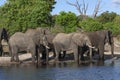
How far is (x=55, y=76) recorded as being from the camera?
2542 cm

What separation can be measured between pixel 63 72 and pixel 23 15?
20802 millimetres

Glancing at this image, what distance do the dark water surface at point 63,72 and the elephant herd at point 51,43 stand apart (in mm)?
1748

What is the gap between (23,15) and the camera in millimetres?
47312

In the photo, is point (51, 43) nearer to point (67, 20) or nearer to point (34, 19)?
point (34, 19)

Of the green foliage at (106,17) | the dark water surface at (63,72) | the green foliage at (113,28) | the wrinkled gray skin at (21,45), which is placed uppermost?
the green foliage at (106,17)

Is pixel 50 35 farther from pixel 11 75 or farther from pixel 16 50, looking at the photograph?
pixel 11 75

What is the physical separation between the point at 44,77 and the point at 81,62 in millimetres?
9012

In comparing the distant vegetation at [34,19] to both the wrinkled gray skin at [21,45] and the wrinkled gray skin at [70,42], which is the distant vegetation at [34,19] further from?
the wrinkled gray skin at [21,45]

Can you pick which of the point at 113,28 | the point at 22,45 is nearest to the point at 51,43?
the point at 22,45

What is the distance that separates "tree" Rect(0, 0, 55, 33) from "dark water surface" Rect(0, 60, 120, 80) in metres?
14.4

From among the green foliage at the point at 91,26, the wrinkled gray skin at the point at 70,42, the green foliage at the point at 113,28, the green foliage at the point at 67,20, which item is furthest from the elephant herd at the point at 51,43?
the green foliage at the point at 113,28

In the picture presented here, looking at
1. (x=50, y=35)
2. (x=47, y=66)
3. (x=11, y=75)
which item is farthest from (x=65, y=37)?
(x=11, y=75)

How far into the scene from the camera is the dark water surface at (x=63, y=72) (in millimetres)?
25056

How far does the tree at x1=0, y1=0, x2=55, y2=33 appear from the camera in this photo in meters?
46.2
